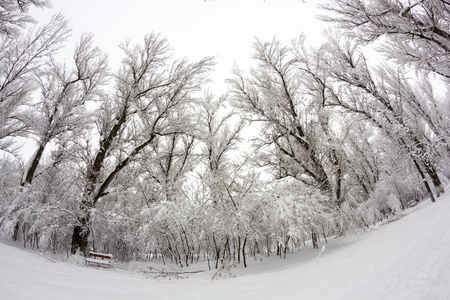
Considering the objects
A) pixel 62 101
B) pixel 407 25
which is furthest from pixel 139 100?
pixel 407 25

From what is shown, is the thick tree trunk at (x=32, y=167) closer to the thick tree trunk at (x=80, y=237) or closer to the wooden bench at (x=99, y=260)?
the thick tree trunk at (x=80, y=237)

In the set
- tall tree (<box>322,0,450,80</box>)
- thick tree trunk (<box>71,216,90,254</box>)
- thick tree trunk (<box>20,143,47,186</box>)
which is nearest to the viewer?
tall tree (<box>322,0,450,80</box>)

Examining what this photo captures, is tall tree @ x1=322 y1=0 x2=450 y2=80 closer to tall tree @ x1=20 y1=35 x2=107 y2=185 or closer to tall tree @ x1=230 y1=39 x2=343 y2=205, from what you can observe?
tall tree @ x1=230 y1=39 x2=343 y2=205

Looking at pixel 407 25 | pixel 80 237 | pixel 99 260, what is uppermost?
pixel 407 25

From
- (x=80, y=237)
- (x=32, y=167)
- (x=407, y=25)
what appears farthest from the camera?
(x=32, y=167)

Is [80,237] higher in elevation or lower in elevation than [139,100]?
lower

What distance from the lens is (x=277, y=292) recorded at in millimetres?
3010

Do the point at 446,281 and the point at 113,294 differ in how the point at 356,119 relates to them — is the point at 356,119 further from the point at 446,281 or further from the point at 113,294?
the point at 113,294

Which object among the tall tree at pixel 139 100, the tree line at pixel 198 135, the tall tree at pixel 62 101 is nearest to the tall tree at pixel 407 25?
the tree line at pixel 198 135

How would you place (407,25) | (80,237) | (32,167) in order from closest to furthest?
1. (407,25)
2. (80,237)
3. (32,167)

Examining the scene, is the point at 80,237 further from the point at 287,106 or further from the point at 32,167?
the point at 287,106

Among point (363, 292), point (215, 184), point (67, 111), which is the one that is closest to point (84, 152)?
point (67, 111)

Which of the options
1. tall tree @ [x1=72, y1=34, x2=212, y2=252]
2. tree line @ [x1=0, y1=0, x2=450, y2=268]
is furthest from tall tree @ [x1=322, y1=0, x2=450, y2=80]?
tall tree @ [x1=72, y1=34, x2=212, y2=252]

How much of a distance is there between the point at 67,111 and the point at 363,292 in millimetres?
12034
